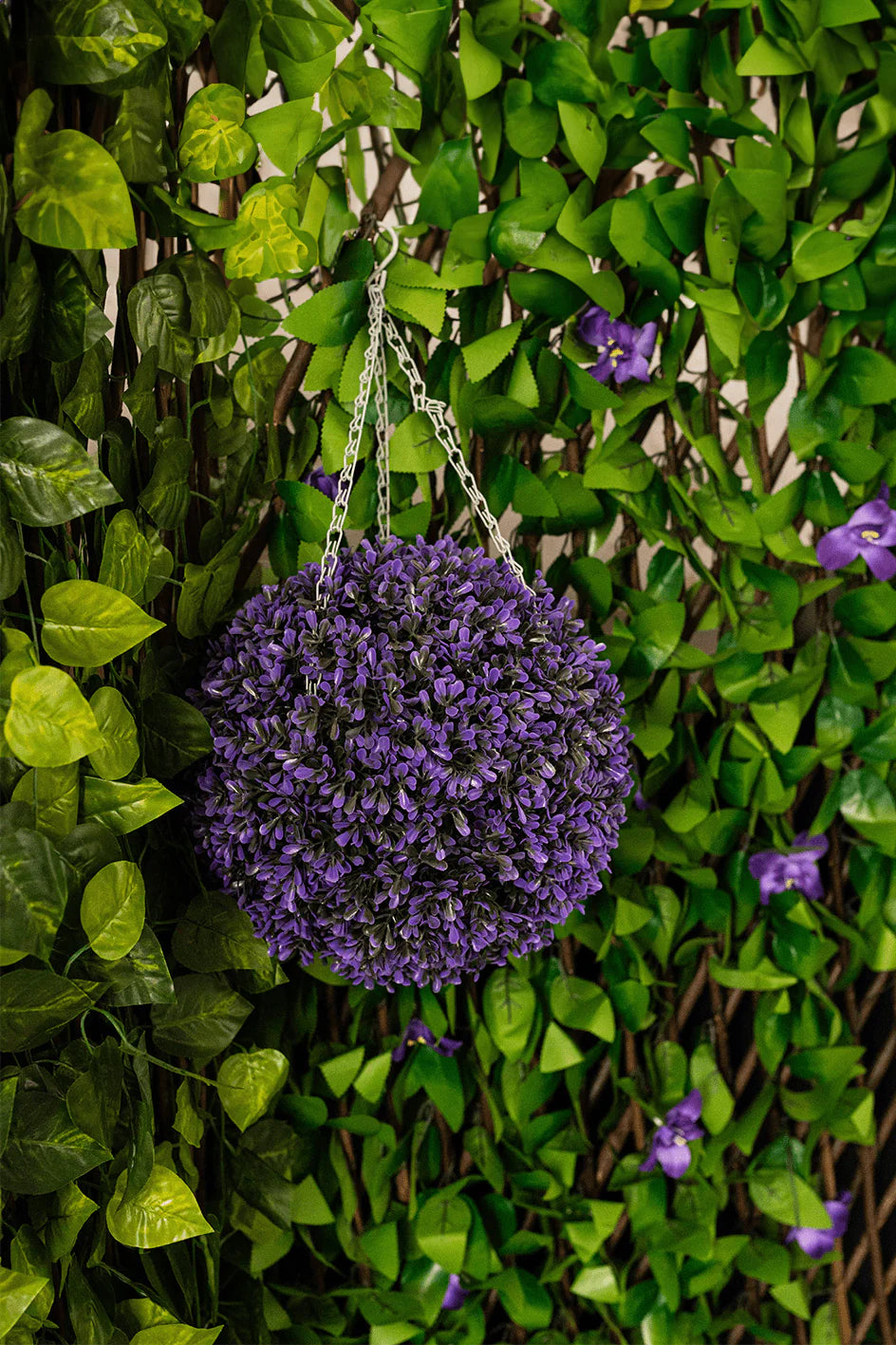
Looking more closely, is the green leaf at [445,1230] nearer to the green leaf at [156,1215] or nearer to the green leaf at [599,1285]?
the green leaf at [599,1285]

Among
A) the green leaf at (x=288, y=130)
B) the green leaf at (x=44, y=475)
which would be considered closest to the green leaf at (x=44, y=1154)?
the green leaf at (x=44, y=475)

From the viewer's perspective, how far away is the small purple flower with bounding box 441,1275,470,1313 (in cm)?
99

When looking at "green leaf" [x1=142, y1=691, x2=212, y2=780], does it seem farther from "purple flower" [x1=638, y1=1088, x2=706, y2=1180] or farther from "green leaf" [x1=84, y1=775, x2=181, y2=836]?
"purple flower" [x1=638, y1=1088, x2=706, y2=1180]

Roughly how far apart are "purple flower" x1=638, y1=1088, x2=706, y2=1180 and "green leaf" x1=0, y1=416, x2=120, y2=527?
841 millimetres

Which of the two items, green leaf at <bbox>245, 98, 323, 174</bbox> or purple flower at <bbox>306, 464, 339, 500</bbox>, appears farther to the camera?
purple flower at <bbox>306, 464, 339, 500</bbox>

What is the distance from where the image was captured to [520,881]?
706 millimetres

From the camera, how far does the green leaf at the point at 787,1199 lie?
1.00 m

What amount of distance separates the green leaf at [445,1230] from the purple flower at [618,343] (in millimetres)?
854

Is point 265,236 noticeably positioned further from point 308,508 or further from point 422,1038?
point 422,1038

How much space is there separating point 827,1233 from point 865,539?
29.7 inches

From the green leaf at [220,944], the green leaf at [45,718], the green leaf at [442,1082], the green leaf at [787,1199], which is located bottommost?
the green leaf at [787,1199]

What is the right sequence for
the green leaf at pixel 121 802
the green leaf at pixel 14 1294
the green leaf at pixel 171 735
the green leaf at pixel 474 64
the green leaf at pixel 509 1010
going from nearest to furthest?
the green leaf at pixel 14 1294, the green leaf at pixel 121 802, the green leaf at pixel 171 735, the green leaf at pixel 474 64, the green leaf at pixel 509 1010

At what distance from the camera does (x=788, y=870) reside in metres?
0.99

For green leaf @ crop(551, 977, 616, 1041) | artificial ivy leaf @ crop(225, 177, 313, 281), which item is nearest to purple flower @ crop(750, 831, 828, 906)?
green leaf @ crop(551, 977, 616, 1041)
